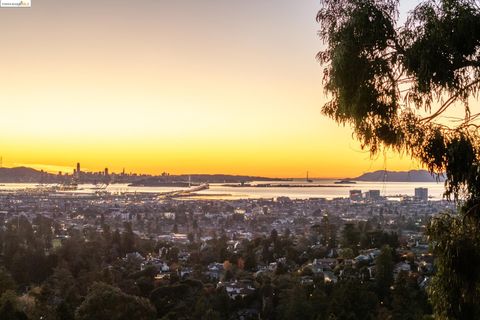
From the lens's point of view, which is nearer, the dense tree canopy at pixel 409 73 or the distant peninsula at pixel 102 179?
the dense tree canopy at pixel 409 73

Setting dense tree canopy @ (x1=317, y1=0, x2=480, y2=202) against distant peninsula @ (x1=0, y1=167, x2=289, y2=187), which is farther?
distant peninsula @ (x1=0, y1=167, x2=289, y2=187)

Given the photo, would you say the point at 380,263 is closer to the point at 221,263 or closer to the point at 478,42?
the point at 221,263

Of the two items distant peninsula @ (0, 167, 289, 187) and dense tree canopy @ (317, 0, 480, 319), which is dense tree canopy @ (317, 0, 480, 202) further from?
distant peninsula @ (0, 167, 289, 187)

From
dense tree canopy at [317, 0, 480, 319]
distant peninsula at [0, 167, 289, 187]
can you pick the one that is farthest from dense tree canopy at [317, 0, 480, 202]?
distant peninsula at [0, 167, 289, 187]

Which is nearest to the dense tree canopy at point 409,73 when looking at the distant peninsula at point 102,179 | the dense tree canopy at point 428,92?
the dense tree canopy at point 428,92

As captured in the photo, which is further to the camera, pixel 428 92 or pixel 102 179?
pixel 102 179

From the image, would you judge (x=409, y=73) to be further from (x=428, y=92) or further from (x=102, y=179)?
(x=102, y=179)

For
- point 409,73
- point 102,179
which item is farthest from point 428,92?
point 102,179

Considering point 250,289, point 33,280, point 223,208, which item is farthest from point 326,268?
point 223,208

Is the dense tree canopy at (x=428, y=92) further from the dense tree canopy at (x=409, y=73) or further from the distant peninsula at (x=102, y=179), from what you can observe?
the distant peninsula at (x=102, y=179)
